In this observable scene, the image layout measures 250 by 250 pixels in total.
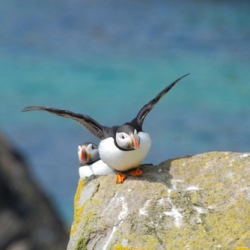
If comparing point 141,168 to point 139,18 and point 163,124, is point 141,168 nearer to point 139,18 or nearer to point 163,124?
point 163,124

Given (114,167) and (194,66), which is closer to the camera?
(114,167)

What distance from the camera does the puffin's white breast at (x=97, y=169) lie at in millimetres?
9258

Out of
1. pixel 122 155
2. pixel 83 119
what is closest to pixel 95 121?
pixel 83 119

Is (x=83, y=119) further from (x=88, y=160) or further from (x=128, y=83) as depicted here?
(x=128, y=83)

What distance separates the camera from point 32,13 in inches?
1332

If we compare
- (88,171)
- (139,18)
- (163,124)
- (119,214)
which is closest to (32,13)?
(139,18)

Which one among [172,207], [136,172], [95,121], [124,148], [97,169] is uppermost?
[95,121]

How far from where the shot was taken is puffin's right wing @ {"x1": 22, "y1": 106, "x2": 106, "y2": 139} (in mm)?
8914

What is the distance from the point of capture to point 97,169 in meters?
9.52

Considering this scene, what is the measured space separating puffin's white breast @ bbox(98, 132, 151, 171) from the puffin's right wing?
291mm

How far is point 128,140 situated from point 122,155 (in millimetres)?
187

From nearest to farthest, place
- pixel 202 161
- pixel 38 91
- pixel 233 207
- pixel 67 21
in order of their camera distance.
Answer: pixel 233 207 → pixel 202 161 → pixel 38 91 → pixel 67 21

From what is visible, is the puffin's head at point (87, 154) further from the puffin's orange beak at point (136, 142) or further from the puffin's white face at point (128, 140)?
the puffin's orange beak at point (136, 142)

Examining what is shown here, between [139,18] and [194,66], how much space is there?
17.4 ft
